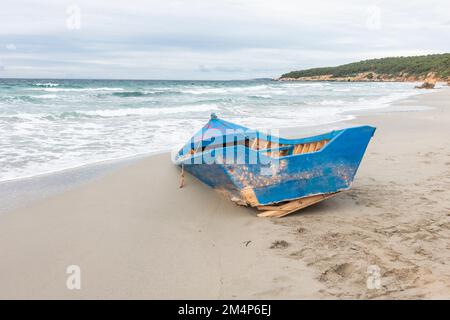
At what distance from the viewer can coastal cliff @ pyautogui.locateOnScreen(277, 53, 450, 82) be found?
63.0 m

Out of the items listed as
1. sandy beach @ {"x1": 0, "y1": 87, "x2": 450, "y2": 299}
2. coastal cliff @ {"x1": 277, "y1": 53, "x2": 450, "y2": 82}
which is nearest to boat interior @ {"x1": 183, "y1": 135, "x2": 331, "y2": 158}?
sandy beach @ {"x1": 0, "y1": 87, "x2": 450, "y2": 299}

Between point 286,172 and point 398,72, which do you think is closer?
point 286,172

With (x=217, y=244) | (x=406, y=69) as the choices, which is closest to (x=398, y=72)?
(x=406, y=69)

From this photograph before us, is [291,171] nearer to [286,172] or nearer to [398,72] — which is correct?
[286,172]

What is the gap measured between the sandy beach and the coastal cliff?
5554 centimetres

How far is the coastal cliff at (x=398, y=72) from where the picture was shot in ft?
207

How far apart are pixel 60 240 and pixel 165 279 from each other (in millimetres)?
1282

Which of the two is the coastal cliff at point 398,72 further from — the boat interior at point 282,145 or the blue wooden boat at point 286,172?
the blue wooden boat at point 286,172

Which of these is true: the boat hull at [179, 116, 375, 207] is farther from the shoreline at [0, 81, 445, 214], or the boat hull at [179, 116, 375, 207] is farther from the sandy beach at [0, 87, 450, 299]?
the shoreline at [0, 81, 445, 214]

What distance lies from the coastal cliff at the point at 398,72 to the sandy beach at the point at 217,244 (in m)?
55.5

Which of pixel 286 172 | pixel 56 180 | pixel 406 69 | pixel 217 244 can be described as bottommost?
pixel 217 244

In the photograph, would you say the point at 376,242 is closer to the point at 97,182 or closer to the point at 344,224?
the point at 344,224

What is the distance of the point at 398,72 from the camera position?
7912cm

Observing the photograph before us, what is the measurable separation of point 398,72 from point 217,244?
274 feet
